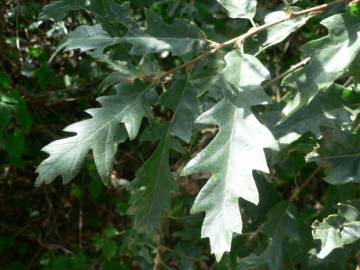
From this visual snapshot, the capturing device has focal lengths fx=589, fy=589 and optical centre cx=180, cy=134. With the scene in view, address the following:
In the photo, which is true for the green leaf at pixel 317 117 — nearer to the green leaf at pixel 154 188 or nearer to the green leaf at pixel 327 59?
the green leaf at pixel 327 59

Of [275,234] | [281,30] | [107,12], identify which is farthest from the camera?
[275,234]

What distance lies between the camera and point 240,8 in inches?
64.6

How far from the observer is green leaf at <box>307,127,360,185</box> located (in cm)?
160

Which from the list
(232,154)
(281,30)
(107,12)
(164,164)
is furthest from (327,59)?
(107,12)

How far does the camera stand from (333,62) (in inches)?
55.2

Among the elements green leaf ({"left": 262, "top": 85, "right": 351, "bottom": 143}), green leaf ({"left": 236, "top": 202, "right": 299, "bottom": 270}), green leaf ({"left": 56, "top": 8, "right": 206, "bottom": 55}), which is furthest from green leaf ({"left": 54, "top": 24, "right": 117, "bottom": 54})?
green leaf ({"left": 236, "top": 202, "right": 299, "bottom": 270})

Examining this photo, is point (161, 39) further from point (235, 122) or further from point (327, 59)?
point (327, 59)

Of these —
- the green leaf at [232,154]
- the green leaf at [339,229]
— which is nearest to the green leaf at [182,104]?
the green leaf at [232,154]

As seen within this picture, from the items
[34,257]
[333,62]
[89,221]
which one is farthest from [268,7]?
[34,257]

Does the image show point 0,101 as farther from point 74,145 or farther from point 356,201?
point 356,201

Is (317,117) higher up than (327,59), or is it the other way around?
(327,59)

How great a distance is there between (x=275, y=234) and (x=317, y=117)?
459 millimetres

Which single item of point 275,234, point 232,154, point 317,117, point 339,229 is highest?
point 232,154

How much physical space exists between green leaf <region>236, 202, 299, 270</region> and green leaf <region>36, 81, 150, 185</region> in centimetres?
55
